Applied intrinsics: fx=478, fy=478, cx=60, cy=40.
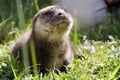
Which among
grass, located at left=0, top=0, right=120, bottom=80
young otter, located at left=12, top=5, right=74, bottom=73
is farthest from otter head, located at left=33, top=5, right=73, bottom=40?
grass, located at left=0, top=0, right=120, bottom=80

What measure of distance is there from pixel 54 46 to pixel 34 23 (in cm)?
33

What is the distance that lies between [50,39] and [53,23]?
0.23m

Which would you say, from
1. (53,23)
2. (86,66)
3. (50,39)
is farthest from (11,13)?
(86,66)

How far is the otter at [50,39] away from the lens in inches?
182

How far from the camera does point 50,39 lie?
477cm

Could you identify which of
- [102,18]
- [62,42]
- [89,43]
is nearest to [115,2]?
[102,18]

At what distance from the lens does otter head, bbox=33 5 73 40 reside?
4535mm

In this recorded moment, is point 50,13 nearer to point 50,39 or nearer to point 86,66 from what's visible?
point 50,39

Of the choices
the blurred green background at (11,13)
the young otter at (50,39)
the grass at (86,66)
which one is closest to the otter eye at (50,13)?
the young otter at (50,39)

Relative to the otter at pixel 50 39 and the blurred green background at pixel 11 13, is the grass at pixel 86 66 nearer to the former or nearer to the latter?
the otter at pixel 50 39

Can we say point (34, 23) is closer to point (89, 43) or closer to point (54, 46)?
point (54, 46)

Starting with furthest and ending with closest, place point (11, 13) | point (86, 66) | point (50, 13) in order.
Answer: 1. point (11, 13)
2. point (50, 13)
3. point (86, 66)

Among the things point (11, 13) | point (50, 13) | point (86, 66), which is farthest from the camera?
point (11, 13)

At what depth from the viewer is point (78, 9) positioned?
795 cm
